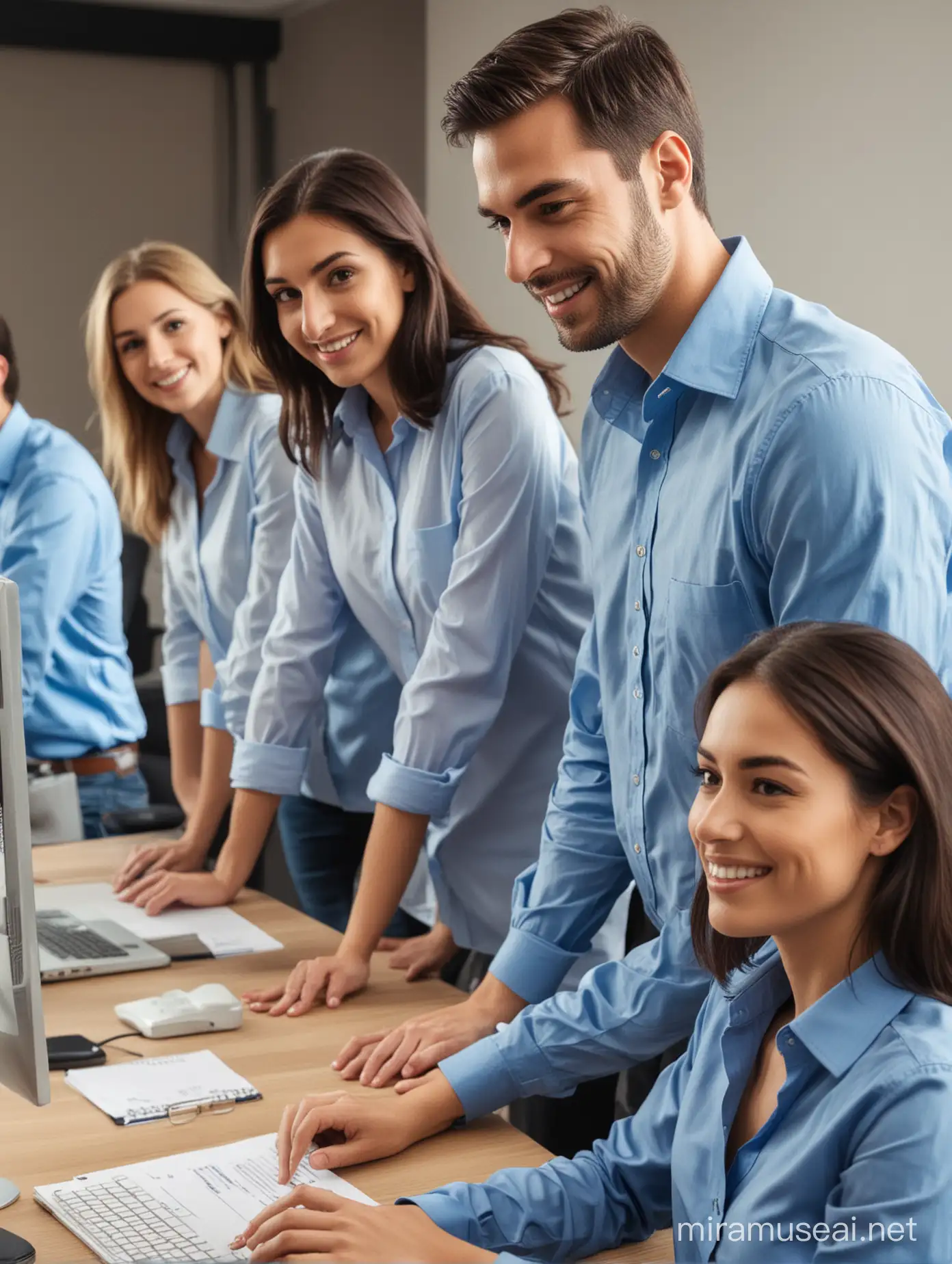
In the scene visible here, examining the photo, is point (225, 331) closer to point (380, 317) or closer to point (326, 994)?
point (380, 317)

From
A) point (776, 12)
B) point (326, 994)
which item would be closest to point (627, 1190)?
point (326, 994)

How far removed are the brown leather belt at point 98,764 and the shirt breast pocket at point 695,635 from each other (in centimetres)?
178

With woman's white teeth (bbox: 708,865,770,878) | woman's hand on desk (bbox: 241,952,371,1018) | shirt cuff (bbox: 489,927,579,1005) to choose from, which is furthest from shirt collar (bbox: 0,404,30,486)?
woman's white teeth (bbox: 708,865,770,878)

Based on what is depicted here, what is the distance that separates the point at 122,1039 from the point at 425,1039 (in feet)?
1.22

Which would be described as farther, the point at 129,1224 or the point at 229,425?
the point at 229,425

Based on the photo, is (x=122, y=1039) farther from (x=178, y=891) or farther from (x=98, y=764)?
(x=98, y=764)

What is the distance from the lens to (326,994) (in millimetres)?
1760

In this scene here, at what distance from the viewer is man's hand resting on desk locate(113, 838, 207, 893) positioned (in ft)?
7.31

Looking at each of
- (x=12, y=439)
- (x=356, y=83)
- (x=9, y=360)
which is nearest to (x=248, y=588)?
(x=12, y=439)

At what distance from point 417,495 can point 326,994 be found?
2.22 feet

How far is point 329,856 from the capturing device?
2.44m

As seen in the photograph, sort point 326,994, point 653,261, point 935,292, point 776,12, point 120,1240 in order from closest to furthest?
point 120,1240 → point 653,261 → point 326,994 → point 935,292 → point 776,12

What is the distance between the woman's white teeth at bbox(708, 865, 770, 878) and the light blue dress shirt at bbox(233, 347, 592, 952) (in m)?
0.80

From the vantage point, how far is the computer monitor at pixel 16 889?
116 centimetres
